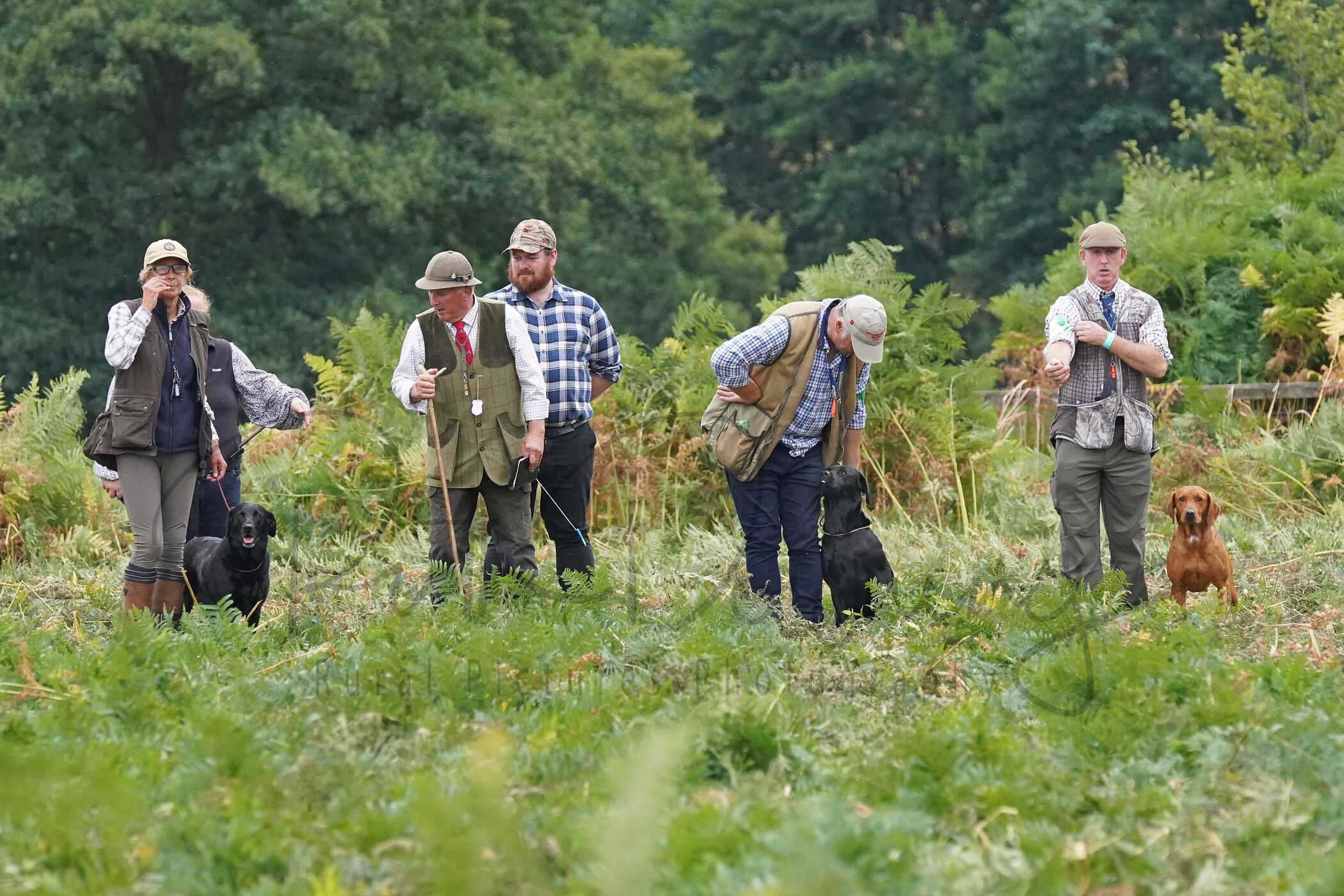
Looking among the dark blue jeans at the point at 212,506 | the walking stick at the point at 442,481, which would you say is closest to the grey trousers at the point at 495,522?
the walking stick at the point at 442,481

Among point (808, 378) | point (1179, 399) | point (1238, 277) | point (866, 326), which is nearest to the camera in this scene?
point (866, 326)

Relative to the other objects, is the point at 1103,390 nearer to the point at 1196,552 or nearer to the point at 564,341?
the point at 1196,552

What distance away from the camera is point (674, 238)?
1168 inches

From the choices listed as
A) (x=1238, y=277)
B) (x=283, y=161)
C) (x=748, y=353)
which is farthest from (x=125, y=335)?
(x=283, y=161)

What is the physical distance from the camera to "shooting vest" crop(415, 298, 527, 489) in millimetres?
7406

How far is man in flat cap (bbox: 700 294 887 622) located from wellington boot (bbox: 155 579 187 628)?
99.0 inches

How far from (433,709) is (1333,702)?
2.67m

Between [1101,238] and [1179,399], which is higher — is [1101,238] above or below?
above

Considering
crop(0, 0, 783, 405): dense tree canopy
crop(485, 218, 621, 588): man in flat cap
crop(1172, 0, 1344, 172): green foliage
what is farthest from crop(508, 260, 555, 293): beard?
crop(0, 0, 783, 405): dense tree canopy

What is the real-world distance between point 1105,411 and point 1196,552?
757 mm

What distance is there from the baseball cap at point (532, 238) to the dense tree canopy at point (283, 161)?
1761 centimetres

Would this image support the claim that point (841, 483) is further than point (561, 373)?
No

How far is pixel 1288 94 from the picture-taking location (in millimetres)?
20797

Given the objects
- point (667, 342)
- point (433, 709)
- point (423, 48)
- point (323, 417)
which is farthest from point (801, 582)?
point (423, 48)
